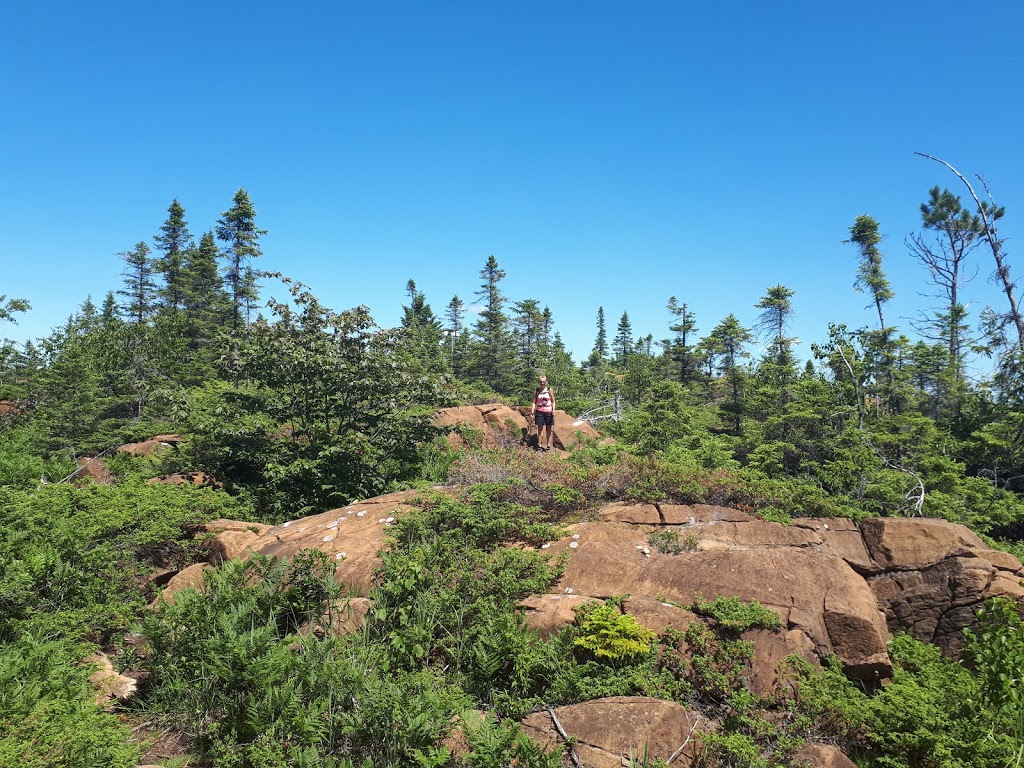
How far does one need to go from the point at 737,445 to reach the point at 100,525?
16447mm

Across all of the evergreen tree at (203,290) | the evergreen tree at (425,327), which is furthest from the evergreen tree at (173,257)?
the evergreen tree at (425,327)

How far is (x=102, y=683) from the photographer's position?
504 centimetres

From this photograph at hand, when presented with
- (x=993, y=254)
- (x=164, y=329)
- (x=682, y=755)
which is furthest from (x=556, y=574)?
(x=164, y=329)

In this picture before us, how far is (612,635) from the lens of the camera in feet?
17.0

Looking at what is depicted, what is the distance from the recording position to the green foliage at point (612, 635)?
5.11 m

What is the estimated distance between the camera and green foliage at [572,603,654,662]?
511 centimetres

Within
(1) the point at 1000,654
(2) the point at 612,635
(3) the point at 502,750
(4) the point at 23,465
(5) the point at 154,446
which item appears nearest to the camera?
(3) the point at 502,750

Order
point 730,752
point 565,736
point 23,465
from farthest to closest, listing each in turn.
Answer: point 23,465, point 565,736, point 730,752

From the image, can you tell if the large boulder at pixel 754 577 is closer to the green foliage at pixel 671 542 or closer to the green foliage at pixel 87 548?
the green foliage at pixel 671 542

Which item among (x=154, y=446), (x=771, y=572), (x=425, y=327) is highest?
(x=425, y=327)

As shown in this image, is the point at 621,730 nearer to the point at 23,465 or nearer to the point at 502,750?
the point at 502,750

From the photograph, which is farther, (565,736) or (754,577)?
(754,577)

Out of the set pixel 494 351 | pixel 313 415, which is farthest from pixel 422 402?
pixel 494 351

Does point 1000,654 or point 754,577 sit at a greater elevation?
point 754,577
